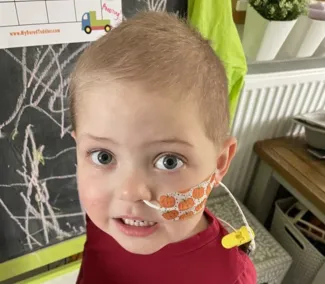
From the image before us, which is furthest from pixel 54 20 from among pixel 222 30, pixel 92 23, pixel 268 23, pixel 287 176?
pixel 287 176

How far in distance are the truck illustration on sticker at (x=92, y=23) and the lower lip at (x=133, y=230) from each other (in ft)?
1.81

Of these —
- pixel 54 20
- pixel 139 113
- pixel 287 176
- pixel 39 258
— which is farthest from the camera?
pixel 287 176

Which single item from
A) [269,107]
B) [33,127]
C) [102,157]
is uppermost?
[102,157]

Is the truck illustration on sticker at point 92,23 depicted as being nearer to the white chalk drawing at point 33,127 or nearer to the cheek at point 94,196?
the white chalk drawing at point 33,127

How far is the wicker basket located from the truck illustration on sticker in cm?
100

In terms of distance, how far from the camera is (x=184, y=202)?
1.79 feet

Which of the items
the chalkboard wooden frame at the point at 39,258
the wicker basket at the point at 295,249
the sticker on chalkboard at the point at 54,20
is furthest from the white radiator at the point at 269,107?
the chalkboard wooden frame at the point at 39,258

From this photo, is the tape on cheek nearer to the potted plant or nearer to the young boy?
the young boy

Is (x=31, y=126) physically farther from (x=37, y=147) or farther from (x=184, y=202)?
(x=184, y=202)

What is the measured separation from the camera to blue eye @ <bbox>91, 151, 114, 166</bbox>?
0.52 m

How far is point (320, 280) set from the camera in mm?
1379

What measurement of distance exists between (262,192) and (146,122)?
1243 mm

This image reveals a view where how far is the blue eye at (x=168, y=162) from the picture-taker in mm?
504

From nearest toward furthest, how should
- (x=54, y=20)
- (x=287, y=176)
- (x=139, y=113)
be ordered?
(x=139, y=113)
(x=54, y=20)
(x=287, y=176)
